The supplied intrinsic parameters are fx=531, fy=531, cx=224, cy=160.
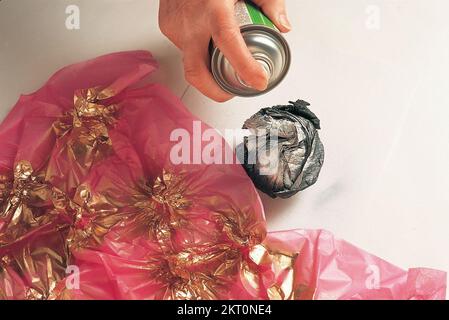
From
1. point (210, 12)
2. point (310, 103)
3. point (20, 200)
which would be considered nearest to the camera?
point (210, 12)

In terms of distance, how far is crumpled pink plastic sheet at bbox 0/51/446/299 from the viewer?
27.6 inches

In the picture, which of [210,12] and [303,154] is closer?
[210,12]

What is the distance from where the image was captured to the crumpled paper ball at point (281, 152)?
28.9 inches

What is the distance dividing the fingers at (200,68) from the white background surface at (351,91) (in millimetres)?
147

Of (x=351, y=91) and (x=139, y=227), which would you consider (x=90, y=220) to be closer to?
(x=139, y=227)

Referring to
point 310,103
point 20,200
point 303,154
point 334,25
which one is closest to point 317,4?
point 334,25

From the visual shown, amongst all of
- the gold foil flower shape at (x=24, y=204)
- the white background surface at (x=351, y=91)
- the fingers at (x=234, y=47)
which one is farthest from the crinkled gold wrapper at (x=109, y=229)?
the fingers at (x=234, y=47)

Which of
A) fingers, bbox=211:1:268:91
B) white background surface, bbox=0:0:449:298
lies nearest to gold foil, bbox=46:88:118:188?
white background surface, bbox=0:0:449:298

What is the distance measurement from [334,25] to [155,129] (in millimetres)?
362

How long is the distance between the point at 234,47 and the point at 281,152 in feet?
0.64

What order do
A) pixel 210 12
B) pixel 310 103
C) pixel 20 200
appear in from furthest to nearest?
pixel 310 103
pixel 20 200
pixel 210 12

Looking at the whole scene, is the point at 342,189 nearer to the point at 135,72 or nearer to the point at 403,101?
the point at 403,101

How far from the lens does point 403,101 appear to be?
2.81ft

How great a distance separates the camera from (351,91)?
86cm
